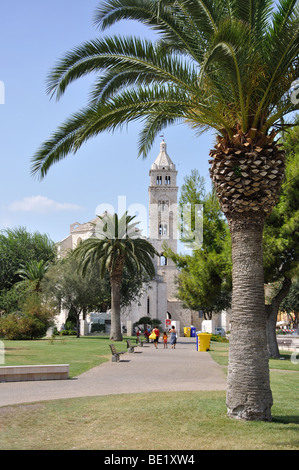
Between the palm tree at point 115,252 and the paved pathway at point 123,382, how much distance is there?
45.5 ft

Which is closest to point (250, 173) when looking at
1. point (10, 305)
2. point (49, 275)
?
point (49, 275)

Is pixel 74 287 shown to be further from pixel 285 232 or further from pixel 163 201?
pixel 163 201

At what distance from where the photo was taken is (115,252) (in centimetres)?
3284

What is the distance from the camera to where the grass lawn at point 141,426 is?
688 cm

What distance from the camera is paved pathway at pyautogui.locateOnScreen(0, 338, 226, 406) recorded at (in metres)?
11.6

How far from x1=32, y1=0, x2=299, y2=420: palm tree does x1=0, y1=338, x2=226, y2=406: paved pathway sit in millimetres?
4680

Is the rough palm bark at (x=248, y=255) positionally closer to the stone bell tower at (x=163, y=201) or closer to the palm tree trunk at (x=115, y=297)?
the palm tree trunk at (x=115, y=297)

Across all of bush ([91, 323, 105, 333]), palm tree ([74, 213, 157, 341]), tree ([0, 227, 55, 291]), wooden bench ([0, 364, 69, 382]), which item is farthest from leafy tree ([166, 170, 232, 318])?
tree ([0, 227, 55, 291])

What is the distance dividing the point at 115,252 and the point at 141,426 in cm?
2512

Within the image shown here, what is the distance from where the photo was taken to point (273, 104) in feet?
30.3

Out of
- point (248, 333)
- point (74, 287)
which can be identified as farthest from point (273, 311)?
point (74, 287)

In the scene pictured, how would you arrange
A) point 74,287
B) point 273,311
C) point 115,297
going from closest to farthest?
point 273,311, point 115,297, point 74,287
